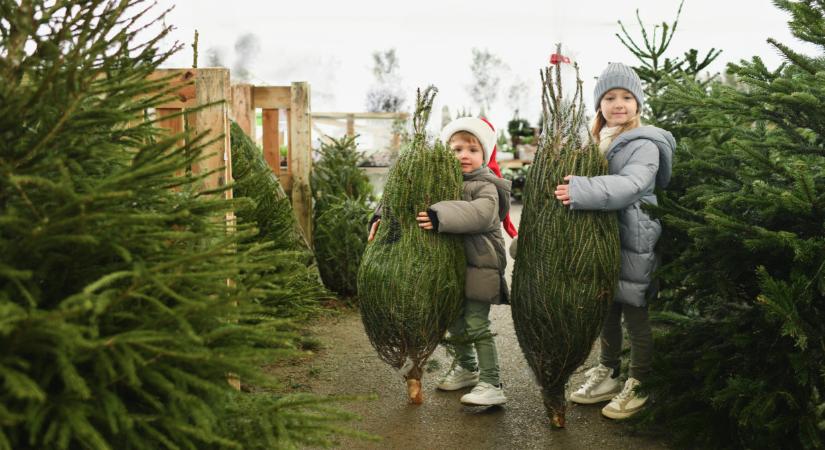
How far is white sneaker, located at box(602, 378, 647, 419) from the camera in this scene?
3.82m

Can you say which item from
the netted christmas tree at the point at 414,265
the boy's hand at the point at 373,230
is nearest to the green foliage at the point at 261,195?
the boy's hand at the point at 373,230

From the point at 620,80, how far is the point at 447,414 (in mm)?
1870

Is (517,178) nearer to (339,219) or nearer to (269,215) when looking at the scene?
(339,219)

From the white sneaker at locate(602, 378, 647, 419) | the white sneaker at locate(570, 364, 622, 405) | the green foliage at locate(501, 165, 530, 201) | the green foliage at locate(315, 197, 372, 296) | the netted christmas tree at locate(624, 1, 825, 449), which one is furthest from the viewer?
the green foliage at locate(501, 165, 530, 201)

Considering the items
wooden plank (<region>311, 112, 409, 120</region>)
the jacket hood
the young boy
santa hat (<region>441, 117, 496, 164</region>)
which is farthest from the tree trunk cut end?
wooden plank (<region>311, 112, 409, 120</region>)

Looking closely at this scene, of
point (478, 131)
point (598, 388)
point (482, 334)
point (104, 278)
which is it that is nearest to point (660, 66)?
point (478, 131)

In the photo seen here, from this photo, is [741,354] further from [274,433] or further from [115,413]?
[115,413]

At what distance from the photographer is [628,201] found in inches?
140

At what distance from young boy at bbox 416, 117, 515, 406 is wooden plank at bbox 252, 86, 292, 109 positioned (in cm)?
265

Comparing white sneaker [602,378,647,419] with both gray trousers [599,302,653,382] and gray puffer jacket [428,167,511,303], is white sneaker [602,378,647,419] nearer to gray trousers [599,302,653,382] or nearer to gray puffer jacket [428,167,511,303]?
gray trousers [599,302,653,382]

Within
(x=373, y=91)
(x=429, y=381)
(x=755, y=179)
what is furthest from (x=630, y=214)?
(x=373, y=91)

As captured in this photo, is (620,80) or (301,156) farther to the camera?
(301,156)

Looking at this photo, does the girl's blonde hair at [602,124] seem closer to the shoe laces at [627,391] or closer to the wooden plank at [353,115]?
the shoe laces at [627,391]

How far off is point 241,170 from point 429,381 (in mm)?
1639
